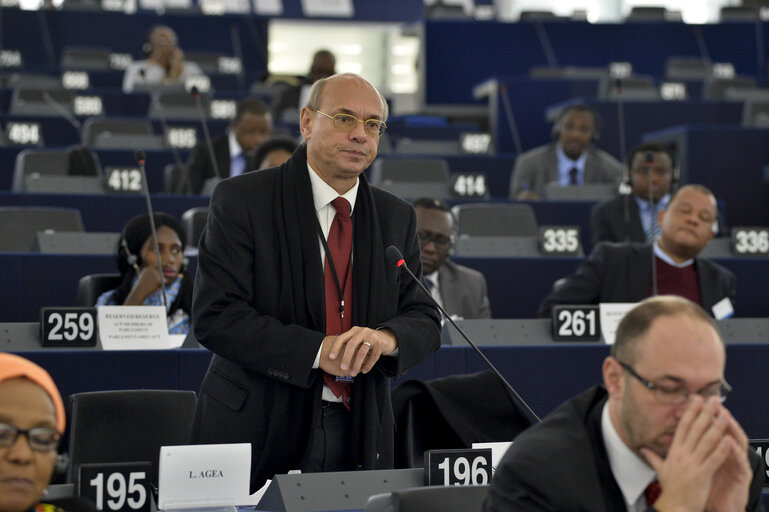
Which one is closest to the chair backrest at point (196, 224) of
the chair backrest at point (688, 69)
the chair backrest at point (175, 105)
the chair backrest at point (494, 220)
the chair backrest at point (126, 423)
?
the chair backrest at point (494, 220)

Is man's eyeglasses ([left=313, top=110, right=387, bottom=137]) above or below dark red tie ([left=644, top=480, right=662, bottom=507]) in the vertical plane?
above

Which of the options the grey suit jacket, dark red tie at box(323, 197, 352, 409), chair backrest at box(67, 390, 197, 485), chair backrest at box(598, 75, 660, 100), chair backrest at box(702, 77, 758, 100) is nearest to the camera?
dark red tie at box(323, 197, 352, 409)

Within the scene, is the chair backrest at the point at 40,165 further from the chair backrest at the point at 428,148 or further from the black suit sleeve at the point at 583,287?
the black suit sleeve at the point at 583,287

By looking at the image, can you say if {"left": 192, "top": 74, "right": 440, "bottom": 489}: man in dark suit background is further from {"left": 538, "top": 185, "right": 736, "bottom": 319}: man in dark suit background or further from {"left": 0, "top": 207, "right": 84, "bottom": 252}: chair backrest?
{"left": 0, "top": 207, "right": 84, "bottom": 252}: chair backrest

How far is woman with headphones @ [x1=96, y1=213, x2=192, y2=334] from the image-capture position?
4488 mm

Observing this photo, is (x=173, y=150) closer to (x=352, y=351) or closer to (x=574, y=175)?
Answer: (x=574, y=175)

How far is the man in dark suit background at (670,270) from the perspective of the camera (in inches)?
192

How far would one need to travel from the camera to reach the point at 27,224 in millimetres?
5434

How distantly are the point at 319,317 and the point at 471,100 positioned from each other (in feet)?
31.3

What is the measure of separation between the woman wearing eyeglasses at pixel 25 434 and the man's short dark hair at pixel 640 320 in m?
0.86

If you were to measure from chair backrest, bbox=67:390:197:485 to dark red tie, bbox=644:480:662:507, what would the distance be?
151cm

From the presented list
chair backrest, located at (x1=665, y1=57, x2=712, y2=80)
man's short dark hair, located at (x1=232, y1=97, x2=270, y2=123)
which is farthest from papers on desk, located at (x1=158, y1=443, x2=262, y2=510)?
chair backrest, located at (x1=665, y1=57, x2=712, y2=80)

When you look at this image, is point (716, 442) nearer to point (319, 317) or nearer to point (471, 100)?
point (319, 317)

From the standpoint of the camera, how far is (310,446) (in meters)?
2.66
